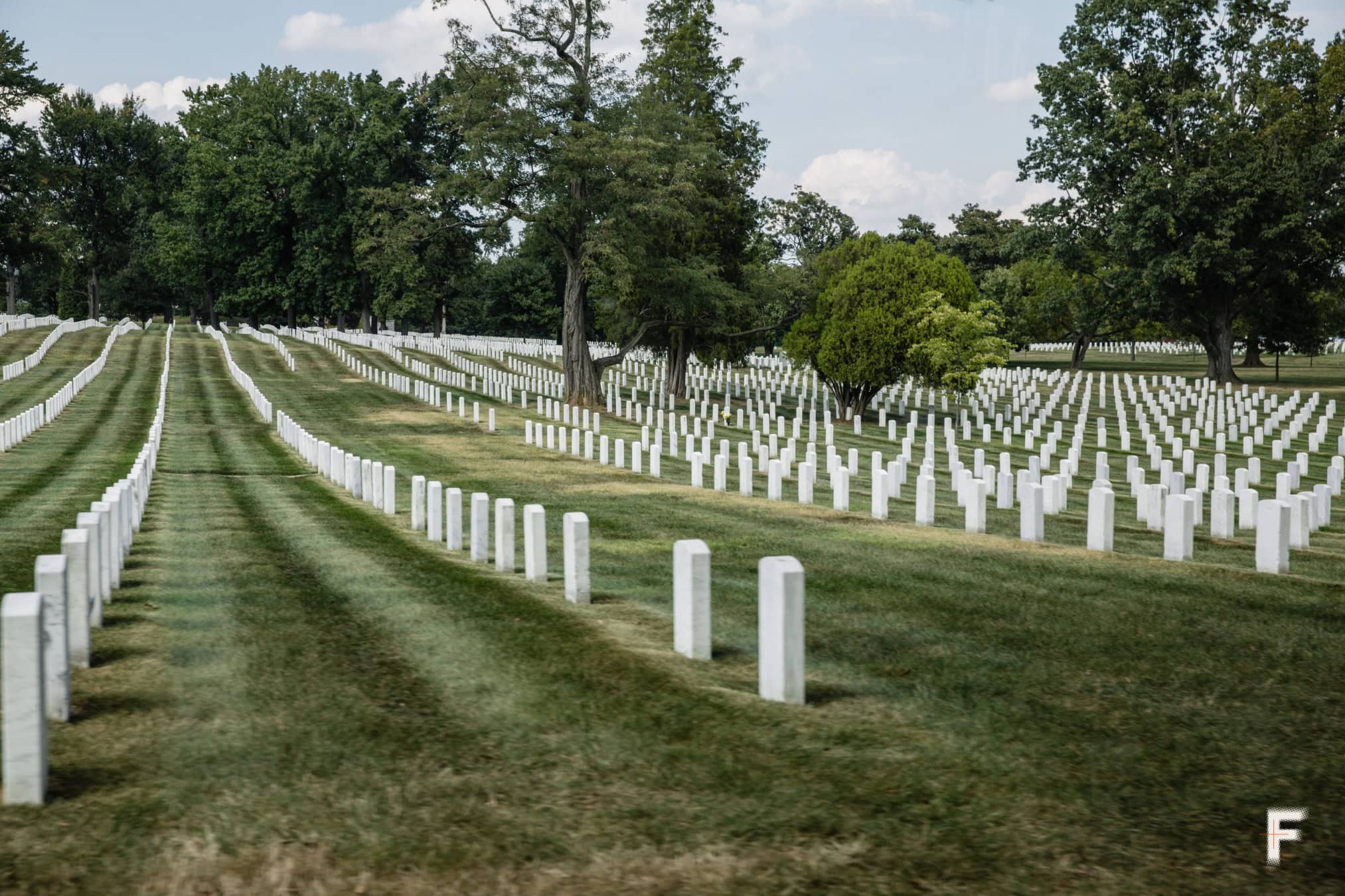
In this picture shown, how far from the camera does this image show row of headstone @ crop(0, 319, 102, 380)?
2014 inches

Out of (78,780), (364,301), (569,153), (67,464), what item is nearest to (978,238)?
(364,301)

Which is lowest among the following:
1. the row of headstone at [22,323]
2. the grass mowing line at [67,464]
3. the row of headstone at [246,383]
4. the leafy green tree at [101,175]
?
the grass mowing line at [67,464]

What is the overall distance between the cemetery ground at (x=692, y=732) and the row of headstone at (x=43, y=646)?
167 millimetres

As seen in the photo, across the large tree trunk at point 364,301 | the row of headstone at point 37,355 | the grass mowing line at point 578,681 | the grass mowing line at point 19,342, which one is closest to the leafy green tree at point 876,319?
the grass mowing line at point 578,681

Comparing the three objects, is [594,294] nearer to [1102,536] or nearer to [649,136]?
[649,136]

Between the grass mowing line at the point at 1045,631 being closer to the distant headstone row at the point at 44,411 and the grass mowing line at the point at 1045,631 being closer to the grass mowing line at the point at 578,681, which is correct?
the grass mowing line at the point at 578,681

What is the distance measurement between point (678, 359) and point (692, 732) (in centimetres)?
4443

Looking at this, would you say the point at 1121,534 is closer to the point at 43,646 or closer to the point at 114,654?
the point at 114,654

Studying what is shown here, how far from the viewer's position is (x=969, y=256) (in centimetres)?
10062

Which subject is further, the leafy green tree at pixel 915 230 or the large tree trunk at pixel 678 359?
the leafy green tree at pixel 915 230

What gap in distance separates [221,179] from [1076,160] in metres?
63.6

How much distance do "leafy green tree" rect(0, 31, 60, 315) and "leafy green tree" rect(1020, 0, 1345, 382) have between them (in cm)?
5948

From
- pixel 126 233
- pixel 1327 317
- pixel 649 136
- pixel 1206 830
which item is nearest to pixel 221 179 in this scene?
pixel 126 233

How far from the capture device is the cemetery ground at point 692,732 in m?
4.31
